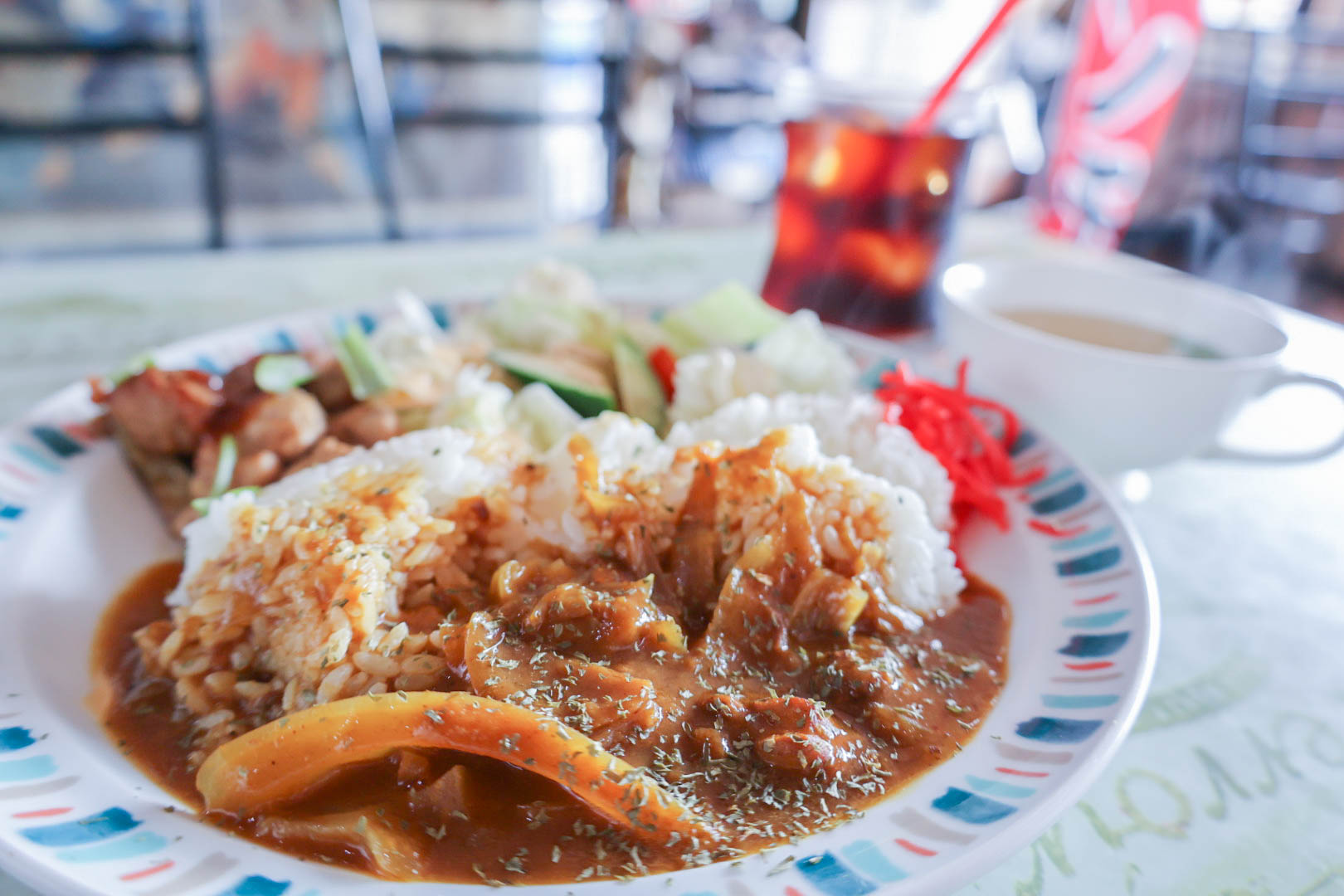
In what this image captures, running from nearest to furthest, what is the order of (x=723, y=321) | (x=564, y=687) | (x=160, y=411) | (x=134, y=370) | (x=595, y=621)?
(x=564, y=687)
(x=595, y=621)
(x=160, y=411)
(x=134, y=370)
(x=723, y=321)

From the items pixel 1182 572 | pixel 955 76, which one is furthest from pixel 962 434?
pixel 955 76

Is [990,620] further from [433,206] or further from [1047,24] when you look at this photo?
[1047,24]

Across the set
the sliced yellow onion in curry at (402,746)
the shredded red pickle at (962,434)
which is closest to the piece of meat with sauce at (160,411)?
the sliced yellow onion in curry at (402,746)

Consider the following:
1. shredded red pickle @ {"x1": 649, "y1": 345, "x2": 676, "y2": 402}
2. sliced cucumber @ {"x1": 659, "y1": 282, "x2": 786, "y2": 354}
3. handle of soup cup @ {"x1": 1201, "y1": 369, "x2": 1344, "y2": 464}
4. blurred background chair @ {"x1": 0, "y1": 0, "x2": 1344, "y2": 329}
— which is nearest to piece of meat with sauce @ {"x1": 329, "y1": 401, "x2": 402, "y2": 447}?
shredded red pickle @ {"x1": 649, "y1": 345, "x2": 676, "y2": 402}

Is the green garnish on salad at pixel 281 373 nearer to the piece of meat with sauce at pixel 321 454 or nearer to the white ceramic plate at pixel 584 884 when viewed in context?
the piece of meat with sauce at pixel 321 454

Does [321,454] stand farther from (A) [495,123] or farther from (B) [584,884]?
(A) [495,123]

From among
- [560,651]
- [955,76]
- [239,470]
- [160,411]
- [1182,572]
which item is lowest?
[1182,572]

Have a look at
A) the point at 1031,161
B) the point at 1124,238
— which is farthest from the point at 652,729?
the point at 1031,161

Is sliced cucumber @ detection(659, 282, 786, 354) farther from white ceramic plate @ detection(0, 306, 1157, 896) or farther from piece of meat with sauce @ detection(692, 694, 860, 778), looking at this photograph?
piece of meat with sauce @ detection(692, 694, 860, 778)
